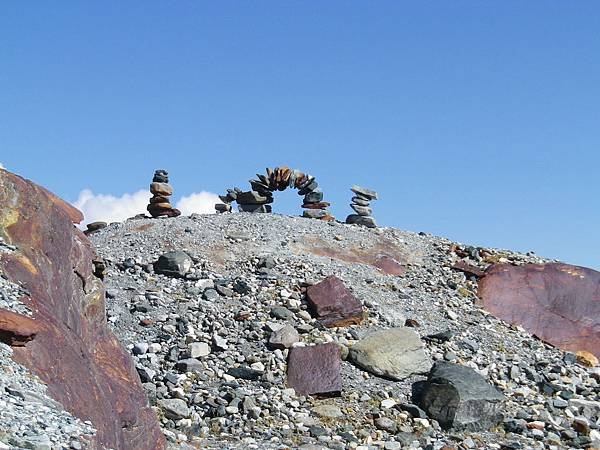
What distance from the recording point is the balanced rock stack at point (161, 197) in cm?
2625

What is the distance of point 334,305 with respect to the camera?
719 inches

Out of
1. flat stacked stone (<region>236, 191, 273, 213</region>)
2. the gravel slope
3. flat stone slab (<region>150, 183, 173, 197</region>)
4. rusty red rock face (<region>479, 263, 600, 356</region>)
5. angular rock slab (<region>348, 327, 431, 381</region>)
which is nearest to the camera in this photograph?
the gravel slope

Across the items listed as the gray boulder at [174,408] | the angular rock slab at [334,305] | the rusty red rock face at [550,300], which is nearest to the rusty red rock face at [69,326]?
the gray boulder at [174,408]

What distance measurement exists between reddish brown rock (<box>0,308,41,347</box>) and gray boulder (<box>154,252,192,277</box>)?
11079mm

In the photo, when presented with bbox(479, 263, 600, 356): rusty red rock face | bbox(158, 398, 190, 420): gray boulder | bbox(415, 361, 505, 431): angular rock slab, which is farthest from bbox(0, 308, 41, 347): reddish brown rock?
bbox(479, 263, 600, 356): rusty red rock face

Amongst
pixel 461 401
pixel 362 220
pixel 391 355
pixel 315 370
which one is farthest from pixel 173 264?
pixel 362 220

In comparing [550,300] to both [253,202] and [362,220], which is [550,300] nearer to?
[362,220]

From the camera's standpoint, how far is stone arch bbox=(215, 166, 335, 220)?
26953mm

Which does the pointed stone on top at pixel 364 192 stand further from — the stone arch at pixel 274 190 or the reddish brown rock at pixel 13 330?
the reddish brown rock at pixel 13 330

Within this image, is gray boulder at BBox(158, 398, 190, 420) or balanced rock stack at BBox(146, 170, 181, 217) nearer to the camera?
gray boulder at BBox(158, 398, 190, 420)

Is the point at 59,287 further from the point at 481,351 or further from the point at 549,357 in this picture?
the point at 549,357

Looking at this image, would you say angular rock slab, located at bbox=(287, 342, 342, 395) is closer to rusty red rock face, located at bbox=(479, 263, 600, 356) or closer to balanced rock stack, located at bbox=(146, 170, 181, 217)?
rusty red rock face, located at bbox=(479, 263, 600, 356)

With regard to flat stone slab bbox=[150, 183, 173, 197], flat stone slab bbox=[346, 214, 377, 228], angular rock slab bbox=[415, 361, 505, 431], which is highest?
flat stone slab bbox=[150, 183, 173, 197]

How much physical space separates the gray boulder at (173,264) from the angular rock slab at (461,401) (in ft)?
23.0
